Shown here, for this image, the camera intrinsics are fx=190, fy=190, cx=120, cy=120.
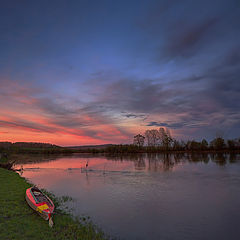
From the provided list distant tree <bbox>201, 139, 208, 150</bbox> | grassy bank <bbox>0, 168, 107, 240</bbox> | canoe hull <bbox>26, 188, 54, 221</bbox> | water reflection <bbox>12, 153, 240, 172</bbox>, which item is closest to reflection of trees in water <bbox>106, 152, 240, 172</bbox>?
water reflection <bbox>12, 153, 240, 172</bbox>

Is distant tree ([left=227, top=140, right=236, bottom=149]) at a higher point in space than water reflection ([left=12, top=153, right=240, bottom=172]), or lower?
higher

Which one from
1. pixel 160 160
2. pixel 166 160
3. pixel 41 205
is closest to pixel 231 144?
pixel 166 160

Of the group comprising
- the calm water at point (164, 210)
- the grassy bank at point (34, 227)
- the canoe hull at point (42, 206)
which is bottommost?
the calm water at point (164, 210)

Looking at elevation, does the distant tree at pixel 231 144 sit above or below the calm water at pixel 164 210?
above

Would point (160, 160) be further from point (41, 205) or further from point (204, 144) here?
point (204, 144)

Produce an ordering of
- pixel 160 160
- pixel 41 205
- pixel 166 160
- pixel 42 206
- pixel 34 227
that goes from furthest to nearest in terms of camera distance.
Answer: pixel 160 160 < pixel 166 160 < pixel 41 205 < pixel 42 206 < pixel 34 227

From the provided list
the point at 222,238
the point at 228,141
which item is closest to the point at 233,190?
the point at 222,238

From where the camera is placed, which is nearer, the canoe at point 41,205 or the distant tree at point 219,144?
the canoe at point 41,205

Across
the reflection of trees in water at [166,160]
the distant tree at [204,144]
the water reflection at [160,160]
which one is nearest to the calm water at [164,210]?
the water reflection at [160,160]

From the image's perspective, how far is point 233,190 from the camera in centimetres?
1889

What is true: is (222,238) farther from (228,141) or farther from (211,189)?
(228,141)

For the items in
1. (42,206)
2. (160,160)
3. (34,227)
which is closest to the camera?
(34,227)

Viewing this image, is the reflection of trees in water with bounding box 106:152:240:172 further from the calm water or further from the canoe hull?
the canoe hull

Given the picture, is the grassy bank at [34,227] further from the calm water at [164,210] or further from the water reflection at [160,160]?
the water reflection at [160,160]
